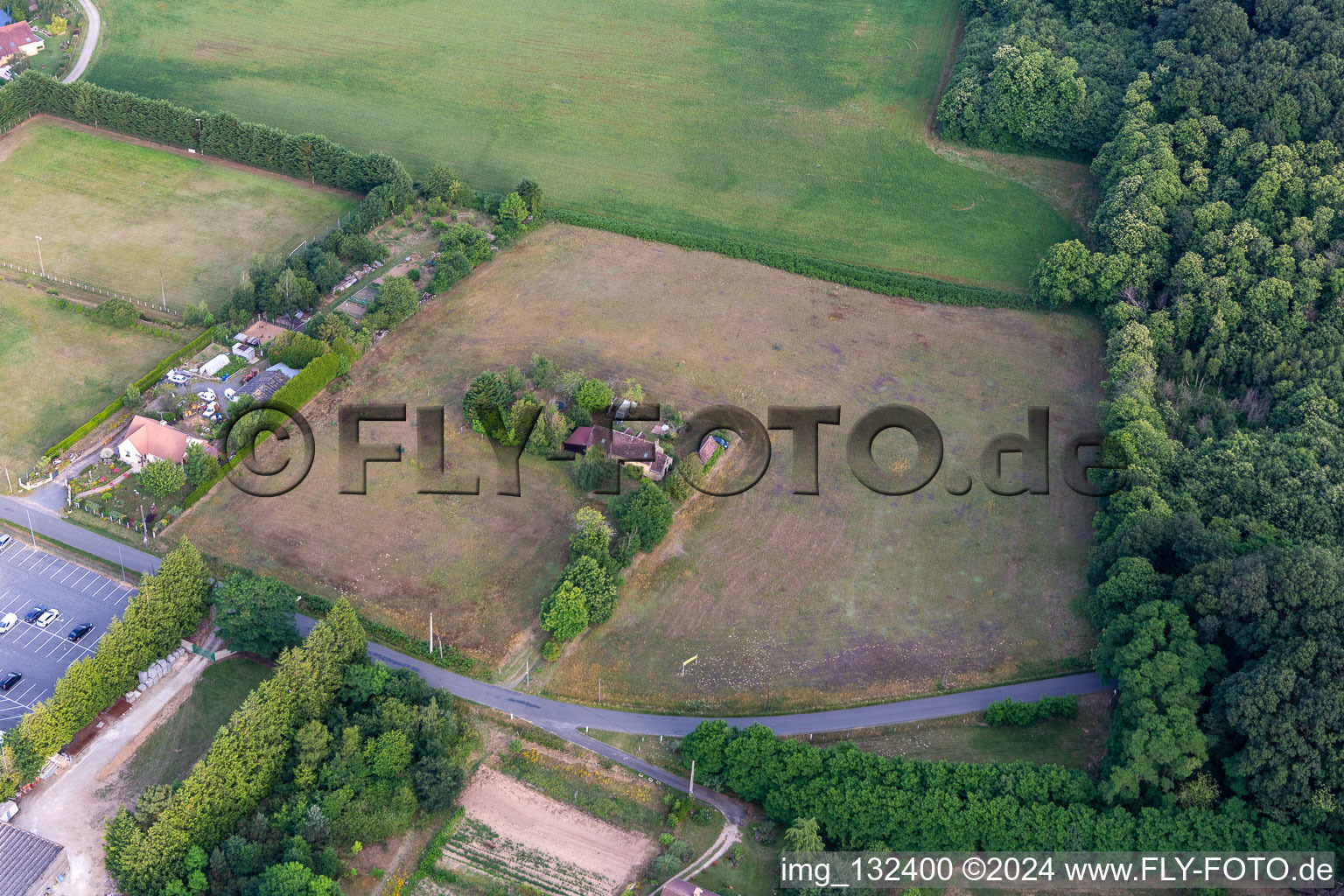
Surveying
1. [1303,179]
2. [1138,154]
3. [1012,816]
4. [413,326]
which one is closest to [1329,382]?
[1303,179]

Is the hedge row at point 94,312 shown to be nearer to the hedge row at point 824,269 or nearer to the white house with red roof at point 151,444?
the white house with red roof at point 151,444

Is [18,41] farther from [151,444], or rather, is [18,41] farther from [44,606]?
[44,606]

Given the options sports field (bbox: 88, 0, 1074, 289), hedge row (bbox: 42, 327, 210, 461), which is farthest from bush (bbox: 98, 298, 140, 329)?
sports field (bbox: 88, 0, 1074, 289)

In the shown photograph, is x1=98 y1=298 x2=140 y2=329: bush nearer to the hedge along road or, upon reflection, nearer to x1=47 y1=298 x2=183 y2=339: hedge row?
x1=47 y1=298 x2=183 y2=339: hedge row

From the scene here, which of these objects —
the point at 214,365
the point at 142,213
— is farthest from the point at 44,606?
the point at 142,213

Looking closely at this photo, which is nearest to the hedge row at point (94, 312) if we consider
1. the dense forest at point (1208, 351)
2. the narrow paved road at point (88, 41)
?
the narrow paved road at point (88, 41)

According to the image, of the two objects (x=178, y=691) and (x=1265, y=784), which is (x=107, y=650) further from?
(x=1265, y=784)
